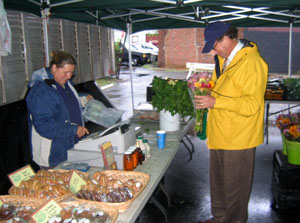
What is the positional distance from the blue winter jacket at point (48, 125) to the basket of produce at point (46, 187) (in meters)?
0.66

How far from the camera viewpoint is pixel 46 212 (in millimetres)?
1554

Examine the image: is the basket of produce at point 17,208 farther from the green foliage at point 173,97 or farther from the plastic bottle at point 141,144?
the green foliage at point 173,97

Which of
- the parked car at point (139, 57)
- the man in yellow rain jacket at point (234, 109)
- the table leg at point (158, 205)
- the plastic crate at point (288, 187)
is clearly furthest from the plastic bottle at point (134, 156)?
the parked car at point (139, 57)

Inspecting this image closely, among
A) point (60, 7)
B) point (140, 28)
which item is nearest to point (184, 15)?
point (140, 28)

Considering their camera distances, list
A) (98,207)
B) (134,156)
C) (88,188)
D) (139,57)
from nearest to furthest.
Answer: (98,207) < (88,188) < (134,156) < (139,57)

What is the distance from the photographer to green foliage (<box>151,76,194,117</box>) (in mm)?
3188

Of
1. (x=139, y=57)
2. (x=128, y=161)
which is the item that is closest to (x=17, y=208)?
(x=128, y=161)

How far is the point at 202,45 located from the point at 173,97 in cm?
1464

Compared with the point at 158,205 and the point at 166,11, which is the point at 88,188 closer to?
the point at 158,205

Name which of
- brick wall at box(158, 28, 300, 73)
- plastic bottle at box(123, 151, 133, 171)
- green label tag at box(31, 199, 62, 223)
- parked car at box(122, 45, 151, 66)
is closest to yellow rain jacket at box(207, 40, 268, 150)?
plastic bottle at box(123, 151, 133, 171)

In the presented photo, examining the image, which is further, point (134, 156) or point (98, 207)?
point (134, 156)

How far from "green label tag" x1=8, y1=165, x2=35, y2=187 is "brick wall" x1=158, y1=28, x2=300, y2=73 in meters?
15.1

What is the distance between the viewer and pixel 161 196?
389cm

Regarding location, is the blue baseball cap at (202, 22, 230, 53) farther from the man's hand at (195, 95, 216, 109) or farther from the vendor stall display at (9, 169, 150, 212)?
the vendor stall display at (9, 169, 150, 212)
